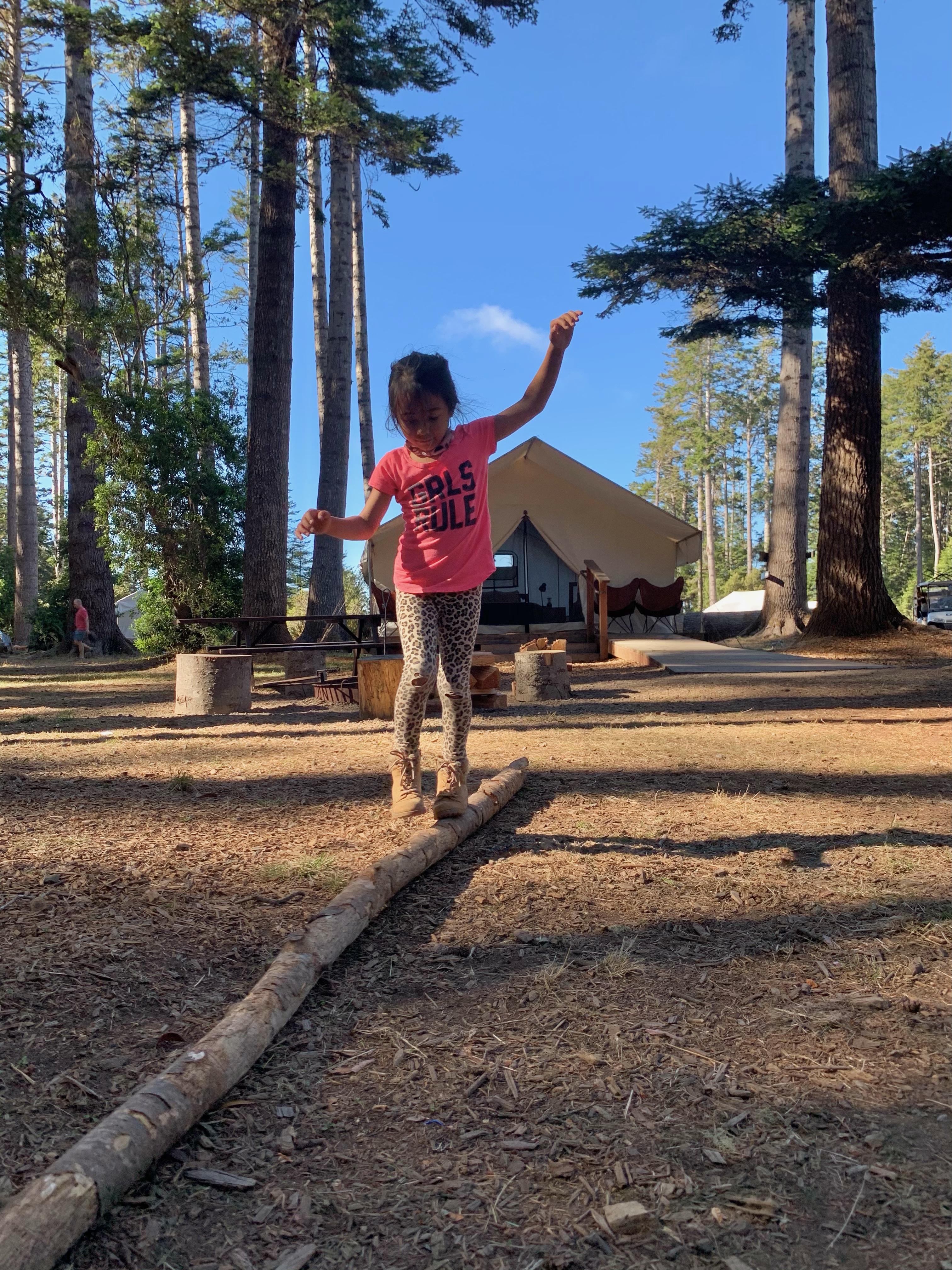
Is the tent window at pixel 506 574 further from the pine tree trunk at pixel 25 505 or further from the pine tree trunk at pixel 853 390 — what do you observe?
the pine tree trunk at pixel 25 505

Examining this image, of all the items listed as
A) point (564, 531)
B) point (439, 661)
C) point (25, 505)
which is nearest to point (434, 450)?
point (439, 661)

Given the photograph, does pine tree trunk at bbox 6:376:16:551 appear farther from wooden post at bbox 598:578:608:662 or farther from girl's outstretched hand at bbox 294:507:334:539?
girl's outstretched hand at bbox 294:507:334:539

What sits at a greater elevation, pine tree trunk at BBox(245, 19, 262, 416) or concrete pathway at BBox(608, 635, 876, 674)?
pine tree trunk at BBox(245, 19, 262, 416)

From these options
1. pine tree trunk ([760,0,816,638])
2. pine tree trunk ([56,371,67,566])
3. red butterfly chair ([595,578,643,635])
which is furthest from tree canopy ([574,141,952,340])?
pine tree trunk ([56,371,67,566])

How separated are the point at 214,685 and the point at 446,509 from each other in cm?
493

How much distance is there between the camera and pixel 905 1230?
4.37 ft

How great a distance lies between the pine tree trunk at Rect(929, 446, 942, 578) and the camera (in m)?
56.0

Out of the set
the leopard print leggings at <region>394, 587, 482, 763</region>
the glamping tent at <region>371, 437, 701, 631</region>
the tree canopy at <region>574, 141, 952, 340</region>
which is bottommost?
the leopard print leggings at <region>394, 587, 482, 763</region>

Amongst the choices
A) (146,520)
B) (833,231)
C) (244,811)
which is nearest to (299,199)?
(146,520)

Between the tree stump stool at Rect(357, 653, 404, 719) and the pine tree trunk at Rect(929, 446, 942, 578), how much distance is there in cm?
5291

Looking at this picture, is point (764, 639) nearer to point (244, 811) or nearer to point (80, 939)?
point (244, 811)

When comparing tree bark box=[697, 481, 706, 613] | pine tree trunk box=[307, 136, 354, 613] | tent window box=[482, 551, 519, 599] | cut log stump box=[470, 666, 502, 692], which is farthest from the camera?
tree bark box=[697, 481, 706, 613]

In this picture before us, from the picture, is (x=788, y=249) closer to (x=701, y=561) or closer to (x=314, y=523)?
(x=314, y=523)

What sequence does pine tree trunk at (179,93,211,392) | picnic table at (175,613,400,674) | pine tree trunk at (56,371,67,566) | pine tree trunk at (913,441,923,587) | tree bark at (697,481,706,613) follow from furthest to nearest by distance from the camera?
tree bark at (697,481,706,613) < pine tree trunk at (913,441,923,587) < pine tree trunk at (56,371,67,566) < pine tree trunk at (179,93,211,392) < picnic table at (175,613,400,674)
